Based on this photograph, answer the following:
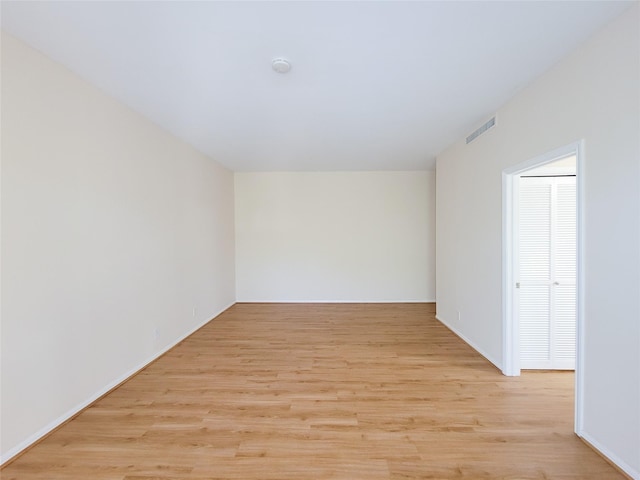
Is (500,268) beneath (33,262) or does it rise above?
beneath

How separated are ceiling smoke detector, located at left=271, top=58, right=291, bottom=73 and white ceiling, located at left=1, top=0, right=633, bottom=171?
0.04 metres

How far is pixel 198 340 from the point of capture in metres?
3.91

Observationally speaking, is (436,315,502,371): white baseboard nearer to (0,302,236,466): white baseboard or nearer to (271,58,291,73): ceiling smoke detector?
(271,58,291,73): ceiling smoke detector

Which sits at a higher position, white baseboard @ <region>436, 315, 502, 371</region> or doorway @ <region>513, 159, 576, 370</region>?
doorway @ <region>513, 159, 576, 370</region>

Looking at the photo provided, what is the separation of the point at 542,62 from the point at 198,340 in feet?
14.7

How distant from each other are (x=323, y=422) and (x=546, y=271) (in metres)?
2.56

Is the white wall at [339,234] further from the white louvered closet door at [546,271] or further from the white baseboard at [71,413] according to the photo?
the white louvered closet door at [546,271]

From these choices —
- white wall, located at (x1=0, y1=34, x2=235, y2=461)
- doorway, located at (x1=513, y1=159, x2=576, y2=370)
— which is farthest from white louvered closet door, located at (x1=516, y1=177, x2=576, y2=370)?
white wall, located at (x1=0, y1=34, x2=235, y2=461)

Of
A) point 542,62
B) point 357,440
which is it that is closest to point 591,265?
point 542,62

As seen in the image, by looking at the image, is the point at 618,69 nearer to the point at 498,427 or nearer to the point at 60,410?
the point at 498,427

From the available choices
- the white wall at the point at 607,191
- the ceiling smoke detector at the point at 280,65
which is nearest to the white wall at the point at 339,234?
the white wall at the point at 607,191

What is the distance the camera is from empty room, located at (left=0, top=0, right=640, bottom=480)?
173 cm

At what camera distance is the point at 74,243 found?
7.44ft

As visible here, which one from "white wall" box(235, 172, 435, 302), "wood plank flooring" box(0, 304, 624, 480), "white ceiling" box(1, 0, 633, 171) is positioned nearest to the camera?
"white ceiling" box(1, 0, 633, 171)
